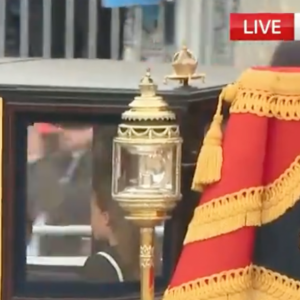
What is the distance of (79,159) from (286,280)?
318 millimetres

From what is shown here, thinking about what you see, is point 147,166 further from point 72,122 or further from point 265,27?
point 265,27

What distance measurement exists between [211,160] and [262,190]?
0.07 metres

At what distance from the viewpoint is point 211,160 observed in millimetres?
1113

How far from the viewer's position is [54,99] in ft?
4.06

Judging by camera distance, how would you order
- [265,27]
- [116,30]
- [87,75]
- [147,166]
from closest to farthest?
[265,27]
[147,166]
[87,75]
[116,30]

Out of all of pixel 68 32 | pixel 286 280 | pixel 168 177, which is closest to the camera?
pixel 286 280

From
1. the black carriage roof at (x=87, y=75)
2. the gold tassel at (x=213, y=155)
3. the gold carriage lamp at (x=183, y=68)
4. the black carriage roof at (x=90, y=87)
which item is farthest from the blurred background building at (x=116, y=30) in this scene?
the gold tassel at (x=213, y=155)

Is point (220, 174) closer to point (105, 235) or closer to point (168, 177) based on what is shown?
point (168, 177)

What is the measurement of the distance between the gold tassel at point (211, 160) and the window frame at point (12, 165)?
5.7 inches

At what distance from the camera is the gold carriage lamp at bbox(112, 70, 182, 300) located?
1.18 meters

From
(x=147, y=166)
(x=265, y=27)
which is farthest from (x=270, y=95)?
(x=147, y=166)

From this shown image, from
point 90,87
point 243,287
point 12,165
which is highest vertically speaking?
→ point 90,87

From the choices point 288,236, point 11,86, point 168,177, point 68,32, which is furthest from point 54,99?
point 68,32

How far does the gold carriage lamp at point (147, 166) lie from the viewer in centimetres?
118
